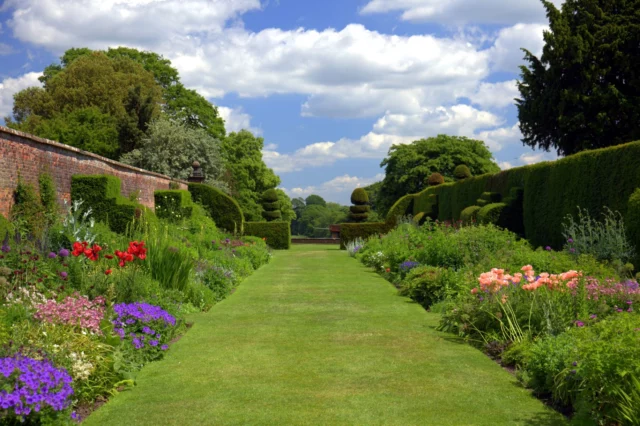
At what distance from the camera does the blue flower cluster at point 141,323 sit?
6.47 metres

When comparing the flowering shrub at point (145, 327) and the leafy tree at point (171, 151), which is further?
the leafy tree at point (171, 151)

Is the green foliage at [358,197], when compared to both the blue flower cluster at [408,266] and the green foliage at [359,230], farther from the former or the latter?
the blue flower cluster at [408,266]

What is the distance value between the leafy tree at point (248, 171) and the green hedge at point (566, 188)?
97.6 feet

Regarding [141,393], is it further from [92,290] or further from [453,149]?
[453,149]

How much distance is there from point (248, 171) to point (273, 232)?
2037 centimetres

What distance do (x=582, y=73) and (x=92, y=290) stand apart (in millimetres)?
23059

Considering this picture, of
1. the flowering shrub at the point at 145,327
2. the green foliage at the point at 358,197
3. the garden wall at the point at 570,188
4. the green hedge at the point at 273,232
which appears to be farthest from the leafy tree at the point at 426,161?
the flowering shrub at the point at 145,327

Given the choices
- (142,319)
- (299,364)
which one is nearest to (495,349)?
(299,364)

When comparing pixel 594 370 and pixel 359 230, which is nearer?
pixel 594 370

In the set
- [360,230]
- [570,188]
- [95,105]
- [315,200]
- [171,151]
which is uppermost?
[95,105]

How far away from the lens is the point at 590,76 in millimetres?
24672

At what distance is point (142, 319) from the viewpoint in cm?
680

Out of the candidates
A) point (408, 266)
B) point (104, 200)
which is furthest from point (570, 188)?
point (104, 200)

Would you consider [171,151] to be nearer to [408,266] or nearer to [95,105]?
[95,105]
